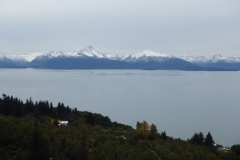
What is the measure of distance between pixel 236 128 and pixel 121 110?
15679 mm

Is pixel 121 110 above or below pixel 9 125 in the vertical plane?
below

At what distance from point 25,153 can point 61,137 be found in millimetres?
3244

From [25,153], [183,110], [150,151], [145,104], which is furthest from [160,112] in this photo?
[25,153]

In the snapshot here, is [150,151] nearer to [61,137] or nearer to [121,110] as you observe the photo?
[61,137]

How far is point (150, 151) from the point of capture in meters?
13.6

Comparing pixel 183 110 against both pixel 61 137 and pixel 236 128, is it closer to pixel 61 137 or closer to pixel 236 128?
pixel 236 128

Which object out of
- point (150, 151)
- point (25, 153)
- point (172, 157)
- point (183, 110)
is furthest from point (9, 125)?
point (183, 110)

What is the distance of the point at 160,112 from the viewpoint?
38219mm

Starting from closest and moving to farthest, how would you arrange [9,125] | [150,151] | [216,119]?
[150,151] < [9,125] < [216,119]

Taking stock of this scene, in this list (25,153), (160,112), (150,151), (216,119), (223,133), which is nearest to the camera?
(25,153)

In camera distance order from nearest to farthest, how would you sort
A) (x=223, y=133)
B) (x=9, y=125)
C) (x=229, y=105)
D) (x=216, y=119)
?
(x=9, y=125), (x=223, y=133), (x=216, y=119), (x=229, y=105)

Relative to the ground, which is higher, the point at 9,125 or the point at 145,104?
the point at 9,125

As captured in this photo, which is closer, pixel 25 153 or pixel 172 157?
pixel 25 153

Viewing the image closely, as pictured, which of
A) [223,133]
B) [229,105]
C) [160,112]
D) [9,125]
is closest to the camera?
[9,125]
